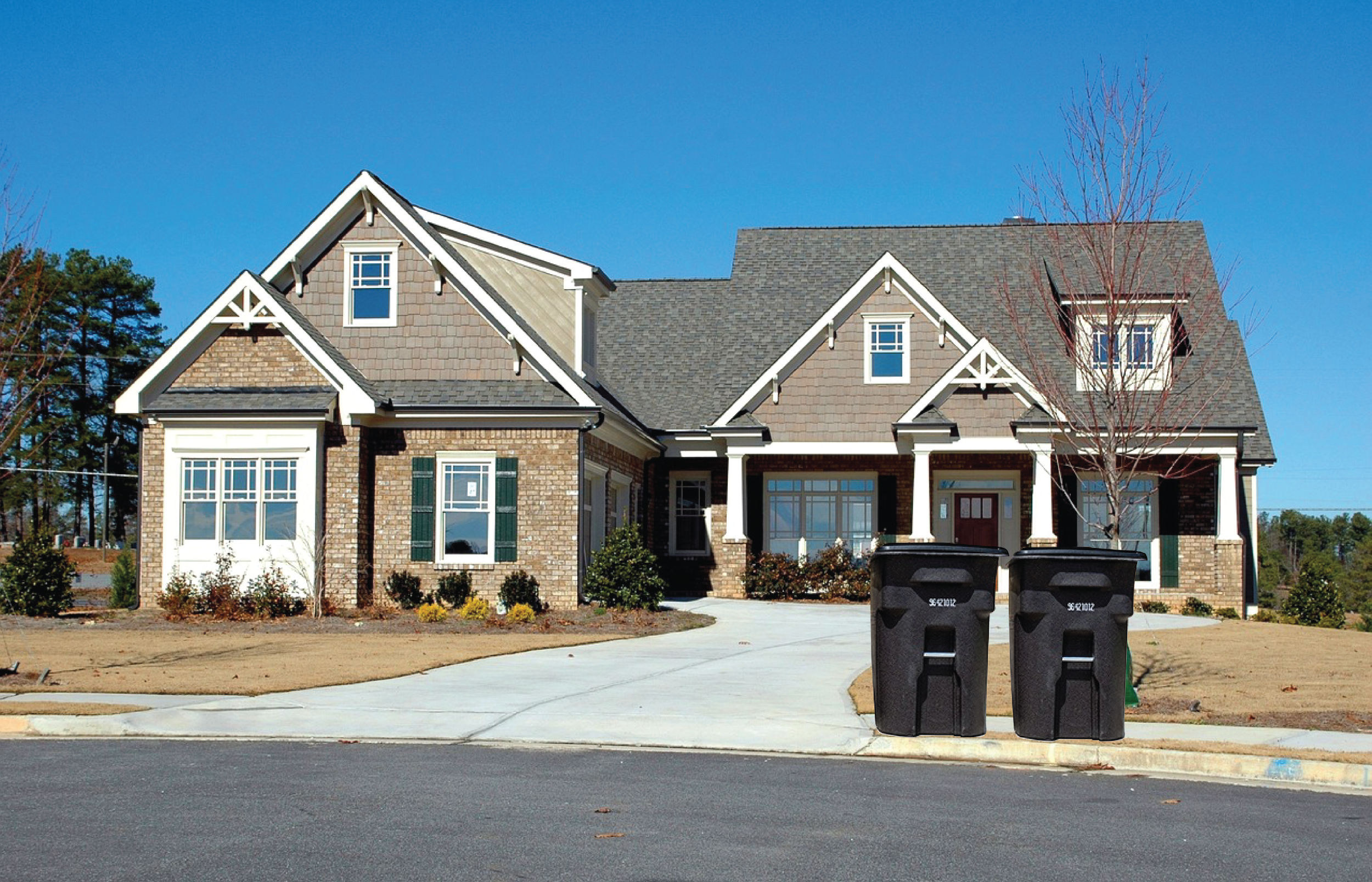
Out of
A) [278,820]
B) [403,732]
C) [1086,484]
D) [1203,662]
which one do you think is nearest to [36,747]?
[403,732]

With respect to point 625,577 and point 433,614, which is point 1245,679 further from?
point 433,614

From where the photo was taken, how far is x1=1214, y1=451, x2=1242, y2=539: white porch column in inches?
1069

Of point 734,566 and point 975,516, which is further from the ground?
point 975,516

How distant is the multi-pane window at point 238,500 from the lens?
74.8 ft

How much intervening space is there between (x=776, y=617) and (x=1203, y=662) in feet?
26.4

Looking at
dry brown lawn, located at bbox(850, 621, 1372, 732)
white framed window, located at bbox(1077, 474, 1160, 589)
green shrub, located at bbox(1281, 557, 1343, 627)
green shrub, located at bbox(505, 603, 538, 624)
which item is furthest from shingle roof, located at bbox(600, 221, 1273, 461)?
green shrub, located at bbox(505, 603, 538, 624)

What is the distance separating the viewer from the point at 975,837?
736cm

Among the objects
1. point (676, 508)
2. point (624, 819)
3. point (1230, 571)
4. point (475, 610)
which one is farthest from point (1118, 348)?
point (676, 508)

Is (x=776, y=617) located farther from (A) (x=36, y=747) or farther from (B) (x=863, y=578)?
(A) (x=36, y=747)

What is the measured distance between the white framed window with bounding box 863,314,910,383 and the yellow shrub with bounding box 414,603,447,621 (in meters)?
10.9

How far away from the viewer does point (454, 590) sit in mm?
22891

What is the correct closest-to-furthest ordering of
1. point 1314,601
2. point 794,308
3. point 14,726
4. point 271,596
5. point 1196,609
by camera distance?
point 14,726 < point 271,596 < point 1314,601 < point 1196,609 < point 794,308

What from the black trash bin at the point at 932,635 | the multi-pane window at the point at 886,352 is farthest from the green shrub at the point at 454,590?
the black trash bin at the point at 932,635

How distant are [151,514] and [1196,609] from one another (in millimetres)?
19078
